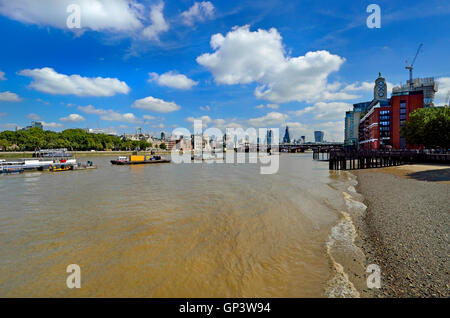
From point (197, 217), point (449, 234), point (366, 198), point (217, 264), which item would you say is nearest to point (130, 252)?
point (217, 264)

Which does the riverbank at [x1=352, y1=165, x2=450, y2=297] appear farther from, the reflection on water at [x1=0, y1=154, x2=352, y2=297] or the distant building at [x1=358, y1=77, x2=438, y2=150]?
the distant building at [x1=358, y1=77, x2=438, y2=150]

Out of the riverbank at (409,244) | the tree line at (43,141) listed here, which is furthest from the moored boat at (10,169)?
the tree line at (43,141)

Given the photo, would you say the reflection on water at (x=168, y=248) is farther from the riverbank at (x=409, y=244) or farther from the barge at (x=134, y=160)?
the barge at (x=134, y=160)

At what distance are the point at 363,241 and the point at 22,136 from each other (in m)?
129

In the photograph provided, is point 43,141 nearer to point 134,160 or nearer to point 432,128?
point 134,160

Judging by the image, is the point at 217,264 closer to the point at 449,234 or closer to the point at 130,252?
the point at 130,252

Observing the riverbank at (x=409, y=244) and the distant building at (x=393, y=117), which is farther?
the distant building at (x=393, y=117)

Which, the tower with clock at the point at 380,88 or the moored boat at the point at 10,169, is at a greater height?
the tower with clock at the point at 380,88

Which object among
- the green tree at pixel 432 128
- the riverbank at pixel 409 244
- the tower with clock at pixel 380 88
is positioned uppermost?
the tower with clock at pixel 380 88

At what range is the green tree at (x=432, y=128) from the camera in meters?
40.6

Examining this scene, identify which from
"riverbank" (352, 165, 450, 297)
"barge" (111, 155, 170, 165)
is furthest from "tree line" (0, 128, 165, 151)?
"riverbank" (352, 165, 450, 297)

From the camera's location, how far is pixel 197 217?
11562 millimetres

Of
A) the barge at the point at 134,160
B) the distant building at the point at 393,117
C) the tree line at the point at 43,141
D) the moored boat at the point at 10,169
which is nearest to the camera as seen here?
the moored boat at the point at 10,169

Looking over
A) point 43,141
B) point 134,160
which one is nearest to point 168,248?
point 134,160
